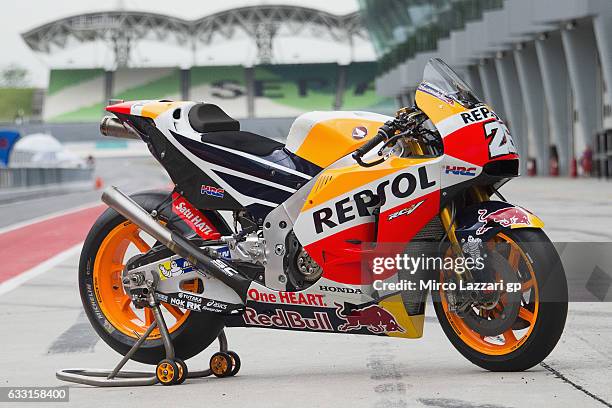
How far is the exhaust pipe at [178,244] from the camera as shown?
620 cm

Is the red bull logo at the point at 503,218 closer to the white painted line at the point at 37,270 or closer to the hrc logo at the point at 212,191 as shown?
the hrc logo at the point at 212,191

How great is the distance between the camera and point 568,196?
28359mm

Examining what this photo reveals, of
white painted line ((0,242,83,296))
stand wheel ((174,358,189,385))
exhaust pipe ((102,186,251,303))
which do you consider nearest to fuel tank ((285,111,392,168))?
exhaust pipe ((102,186,251,303))

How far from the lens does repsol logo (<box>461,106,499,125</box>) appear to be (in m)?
5.78

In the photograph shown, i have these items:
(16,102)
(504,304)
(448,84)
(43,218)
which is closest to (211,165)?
(448,84)

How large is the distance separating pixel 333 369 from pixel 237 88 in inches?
4665

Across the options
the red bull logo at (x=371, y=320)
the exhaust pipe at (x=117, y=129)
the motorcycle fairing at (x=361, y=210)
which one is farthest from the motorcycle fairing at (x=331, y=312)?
the exhaust pipe at (x=117, y=129)

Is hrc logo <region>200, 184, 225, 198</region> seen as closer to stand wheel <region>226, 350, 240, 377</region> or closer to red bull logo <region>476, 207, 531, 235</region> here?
stand wheel <region>226, 350, 240, 377</region>

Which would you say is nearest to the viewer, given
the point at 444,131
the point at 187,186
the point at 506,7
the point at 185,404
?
the point at 185,404

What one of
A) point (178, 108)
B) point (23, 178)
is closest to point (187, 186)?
point (178, 108)

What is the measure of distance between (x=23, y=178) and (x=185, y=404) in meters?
38.3

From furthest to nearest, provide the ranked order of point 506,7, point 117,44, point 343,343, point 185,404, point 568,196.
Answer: point 117,44, point 506,7, point 568,196, point 343,343, point 185,404

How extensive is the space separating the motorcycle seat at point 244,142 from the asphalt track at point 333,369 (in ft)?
3.74

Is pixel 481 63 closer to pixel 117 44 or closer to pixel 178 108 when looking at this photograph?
pixel 178 108
